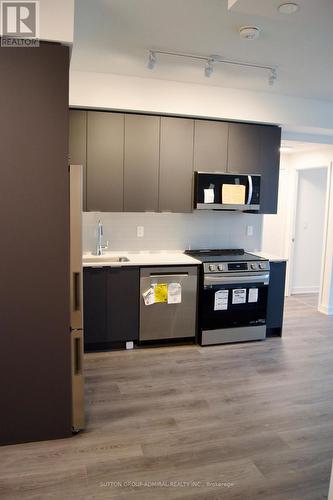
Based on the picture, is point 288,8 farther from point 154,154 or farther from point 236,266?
point 236,266

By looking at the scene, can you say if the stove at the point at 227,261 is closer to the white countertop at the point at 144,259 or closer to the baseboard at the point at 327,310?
the white countertop at the point at 144,259

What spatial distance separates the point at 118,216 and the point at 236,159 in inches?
58.8

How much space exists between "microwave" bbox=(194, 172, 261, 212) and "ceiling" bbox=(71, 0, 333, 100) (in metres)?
0.96

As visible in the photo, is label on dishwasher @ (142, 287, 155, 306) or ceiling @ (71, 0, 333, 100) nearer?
ceiling @ (71, 0, 333, 100)

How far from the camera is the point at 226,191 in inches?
166

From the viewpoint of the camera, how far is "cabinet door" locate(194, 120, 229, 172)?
413 cm

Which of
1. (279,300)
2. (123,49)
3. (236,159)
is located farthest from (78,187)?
(279,300)

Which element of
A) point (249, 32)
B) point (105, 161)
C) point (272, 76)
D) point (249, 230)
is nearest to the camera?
point (249, 32)

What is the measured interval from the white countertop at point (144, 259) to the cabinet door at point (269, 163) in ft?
3.84

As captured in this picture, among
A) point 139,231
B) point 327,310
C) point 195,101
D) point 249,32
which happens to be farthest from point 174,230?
point 327,310

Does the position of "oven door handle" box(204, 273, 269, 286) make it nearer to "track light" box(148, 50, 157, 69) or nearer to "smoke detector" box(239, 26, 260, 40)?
"track light" box(148, 50, 157, 69)

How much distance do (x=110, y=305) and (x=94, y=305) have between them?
16 centimetres

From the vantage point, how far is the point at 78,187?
2.33 m

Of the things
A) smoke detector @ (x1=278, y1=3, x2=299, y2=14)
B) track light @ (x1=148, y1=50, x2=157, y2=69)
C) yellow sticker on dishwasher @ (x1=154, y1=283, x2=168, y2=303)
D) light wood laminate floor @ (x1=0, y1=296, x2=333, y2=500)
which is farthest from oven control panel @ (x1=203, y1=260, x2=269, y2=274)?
smoke detector @ (x1=278, y1=3, x2=299, y2=14)
